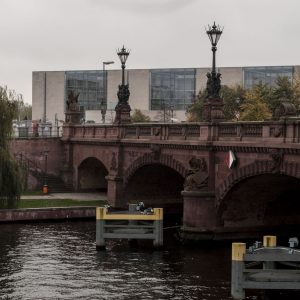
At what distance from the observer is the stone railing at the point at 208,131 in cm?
3672

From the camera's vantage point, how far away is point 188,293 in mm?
31250

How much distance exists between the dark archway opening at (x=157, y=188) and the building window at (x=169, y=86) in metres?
63.4

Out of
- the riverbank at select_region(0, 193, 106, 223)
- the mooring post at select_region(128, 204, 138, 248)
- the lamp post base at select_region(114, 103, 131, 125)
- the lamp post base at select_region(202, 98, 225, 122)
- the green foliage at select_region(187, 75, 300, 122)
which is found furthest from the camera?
the green foliage at select_region(187, 75, 300, 122)

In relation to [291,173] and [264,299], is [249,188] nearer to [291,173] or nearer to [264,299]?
[291,173]

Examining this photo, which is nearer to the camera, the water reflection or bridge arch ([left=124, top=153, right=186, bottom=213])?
the water reflection

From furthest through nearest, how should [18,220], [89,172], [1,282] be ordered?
[89,172], [18,220], [1,282]

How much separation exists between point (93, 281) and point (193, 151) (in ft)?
48.1

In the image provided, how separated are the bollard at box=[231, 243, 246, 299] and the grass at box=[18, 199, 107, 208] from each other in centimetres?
2929

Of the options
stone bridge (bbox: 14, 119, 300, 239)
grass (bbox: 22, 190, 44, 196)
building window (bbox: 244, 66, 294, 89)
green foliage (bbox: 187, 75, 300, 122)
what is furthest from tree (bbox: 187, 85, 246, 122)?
stone bridge (bbox: 14, 119, 300, 239)

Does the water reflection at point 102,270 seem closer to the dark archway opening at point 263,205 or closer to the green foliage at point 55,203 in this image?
the dark archway opening at point 263,205

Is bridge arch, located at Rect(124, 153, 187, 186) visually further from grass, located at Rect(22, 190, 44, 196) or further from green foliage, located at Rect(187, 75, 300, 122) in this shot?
green foliage, located at Rect(187, 75, 300, 122)

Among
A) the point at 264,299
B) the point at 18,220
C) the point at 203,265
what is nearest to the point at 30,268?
the point at 203,265

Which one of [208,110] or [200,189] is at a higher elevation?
[208,110]

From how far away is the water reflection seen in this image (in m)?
31.2
